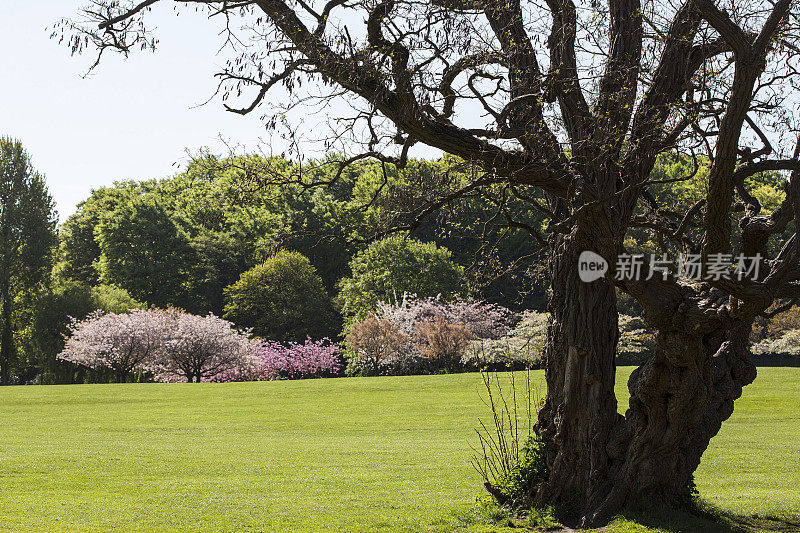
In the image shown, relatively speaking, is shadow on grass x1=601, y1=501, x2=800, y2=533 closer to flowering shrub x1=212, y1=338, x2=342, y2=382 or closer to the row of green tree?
the row of green tree

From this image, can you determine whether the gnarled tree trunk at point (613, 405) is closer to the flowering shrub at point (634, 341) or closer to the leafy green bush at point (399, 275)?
the flowering shrub at point (634, 341)

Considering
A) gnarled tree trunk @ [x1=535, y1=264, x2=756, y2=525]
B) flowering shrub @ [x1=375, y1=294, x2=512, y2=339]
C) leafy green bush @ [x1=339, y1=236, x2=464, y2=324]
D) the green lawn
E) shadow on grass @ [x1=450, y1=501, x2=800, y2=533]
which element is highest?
leafy green bush @ [x1=339, y1=236, x2=464, y2=324]

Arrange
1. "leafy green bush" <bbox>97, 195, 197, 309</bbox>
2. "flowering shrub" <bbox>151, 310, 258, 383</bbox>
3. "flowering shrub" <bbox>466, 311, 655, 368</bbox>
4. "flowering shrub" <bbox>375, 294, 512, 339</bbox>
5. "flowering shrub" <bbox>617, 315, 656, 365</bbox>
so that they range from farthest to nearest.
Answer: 1. "leafy green bush" <bbox>97, 195, 197, 309</bbox>
2. "flowering shrub" <bbox>375, 294, 512, 339</bbox>
3. "flowering shrub" <bbox>151, 310, 258, 383</bbox>
4. "flowering shrub" <bbox>617, 315, 656, 365</bbox>
5. "flowering shrub" <bbox>466, 311, 655, 368</bbox>

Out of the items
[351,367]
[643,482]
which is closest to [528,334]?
[351,367]

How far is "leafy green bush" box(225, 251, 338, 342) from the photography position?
3878 centimetres

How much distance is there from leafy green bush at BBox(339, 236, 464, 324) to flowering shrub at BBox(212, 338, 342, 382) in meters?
2.77

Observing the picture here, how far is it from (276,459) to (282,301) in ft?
90.3

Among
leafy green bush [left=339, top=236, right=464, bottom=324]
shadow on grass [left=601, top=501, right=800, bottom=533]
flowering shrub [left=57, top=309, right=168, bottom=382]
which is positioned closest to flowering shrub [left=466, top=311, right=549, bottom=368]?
leafy green bush [left=339, top=236, right=464, bottom=324]

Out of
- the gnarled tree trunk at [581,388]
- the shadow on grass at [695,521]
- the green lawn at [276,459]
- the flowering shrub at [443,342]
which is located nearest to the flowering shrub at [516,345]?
the flowering shrub at [443,342]

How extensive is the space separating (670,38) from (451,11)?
2.06 meters

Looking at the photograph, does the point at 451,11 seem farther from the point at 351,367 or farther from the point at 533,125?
the point at 351,367

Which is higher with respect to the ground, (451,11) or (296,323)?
(451,11)

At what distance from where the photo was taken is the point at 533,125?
21.1ft

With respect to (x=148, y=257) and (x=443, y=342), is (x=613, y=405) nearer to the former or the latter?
(x=443, y=342)
